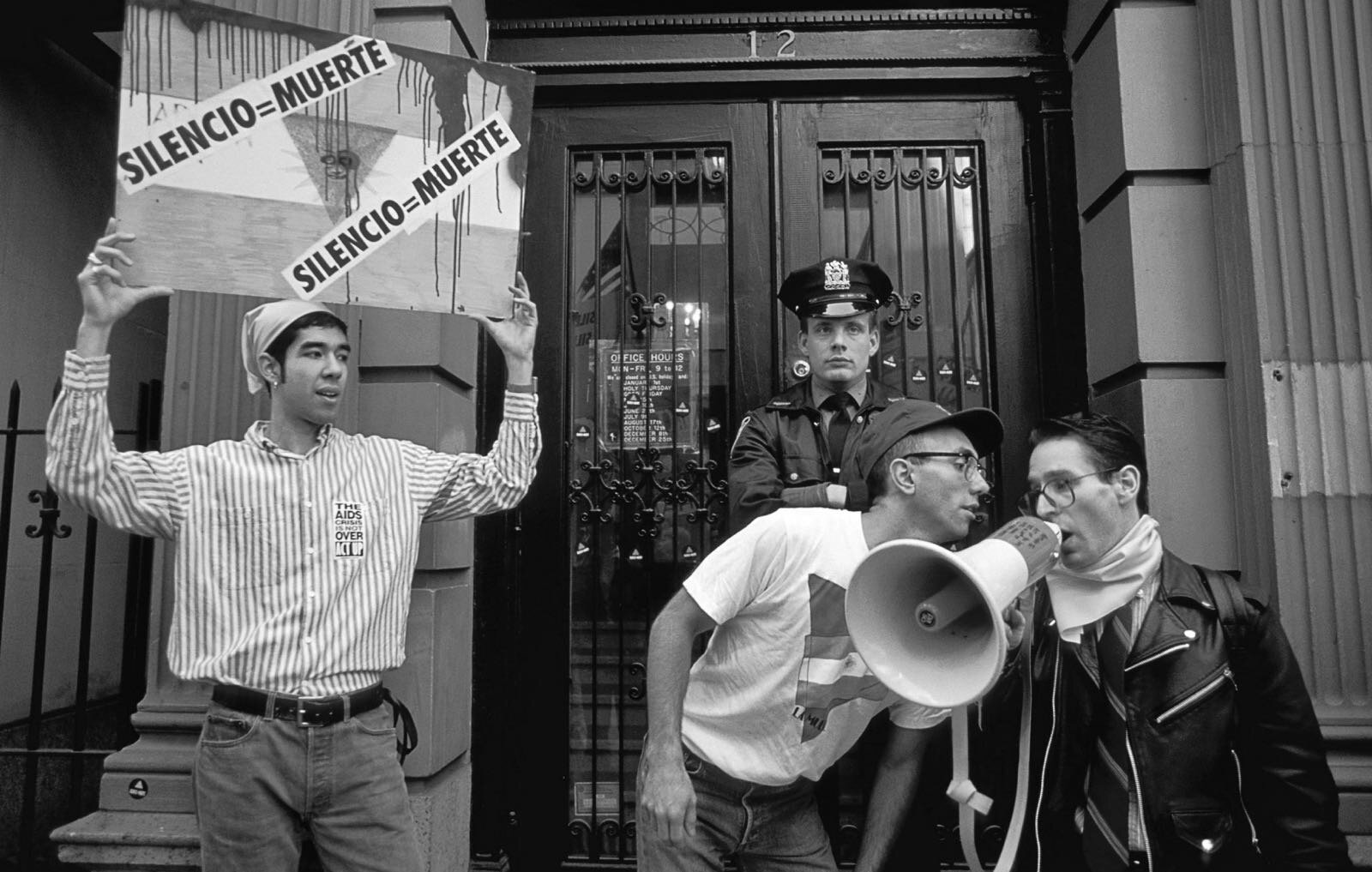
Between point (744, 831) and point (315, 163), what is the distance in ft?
8.88

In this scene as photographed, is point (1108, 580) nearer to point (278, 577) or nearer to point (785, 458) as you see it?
point (785, 458)

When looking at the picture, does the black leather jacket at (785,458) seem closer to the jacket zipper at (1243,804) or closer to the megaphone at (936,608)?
the megaphone at (936,608)

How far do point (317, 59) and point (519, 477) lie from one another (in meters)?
1.67

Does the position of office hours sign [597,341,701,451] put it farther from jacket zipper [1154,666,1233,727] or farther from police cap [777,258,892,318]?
jacket zipper [1154,666,1233,727]

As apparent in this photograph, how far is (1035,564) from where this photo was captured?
2250 mm

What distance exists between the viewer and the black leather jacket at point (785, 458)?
3.61 m

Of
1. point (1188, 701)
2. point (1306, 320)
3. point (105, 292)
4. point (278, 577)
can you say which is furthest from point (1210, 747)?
point (105, 292)

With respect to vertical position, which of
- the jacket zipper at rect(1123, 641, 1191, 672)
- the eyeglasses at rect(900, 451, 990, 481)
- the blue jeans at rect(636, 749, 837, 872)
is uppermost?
the eyeglasses at rect(900, 451, 990, 481)

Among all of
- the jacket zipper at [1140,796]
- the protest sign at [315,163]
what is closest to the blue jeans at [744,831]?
the jacket zipper at [1140,796]

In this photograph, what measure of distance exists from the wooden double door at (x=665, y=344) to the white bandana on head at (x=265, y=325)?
1724mm

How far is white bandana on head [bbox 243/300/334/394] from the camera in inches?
119

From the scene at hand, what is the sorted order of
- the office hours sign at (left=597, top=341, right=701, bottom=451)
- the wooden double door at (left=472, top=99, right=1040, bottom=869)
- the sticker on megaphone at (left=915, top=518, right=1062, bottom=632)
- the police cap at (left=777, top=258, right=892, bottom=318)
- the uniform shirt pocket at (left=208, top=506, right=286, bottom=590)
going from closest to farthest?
the sticker on megaphone at (left=915, top=518, right=1062, bottom=632) → the uniform shirt pocket at (left=208, top=506, right=286, bottom=590) → the police cap at (left=777, top=258, right=892, bottom=318) → the wooden double door at (left=472, top=99, right=1040, bottom=869) → the office hours sign at (left=597, top=341, right=701, bottom=451)

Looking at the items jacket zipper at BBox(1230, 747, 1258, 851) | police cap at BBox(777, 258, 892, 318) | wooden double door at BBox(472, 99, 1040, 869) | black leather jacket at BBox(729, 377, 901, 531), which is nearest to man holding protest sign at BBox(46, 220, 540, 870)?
black leather jacket at BBox(729, 377, 901, 531)

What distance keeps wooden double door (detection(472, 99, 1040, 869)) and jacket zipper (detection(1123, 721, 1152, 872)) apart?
206 centimetres
